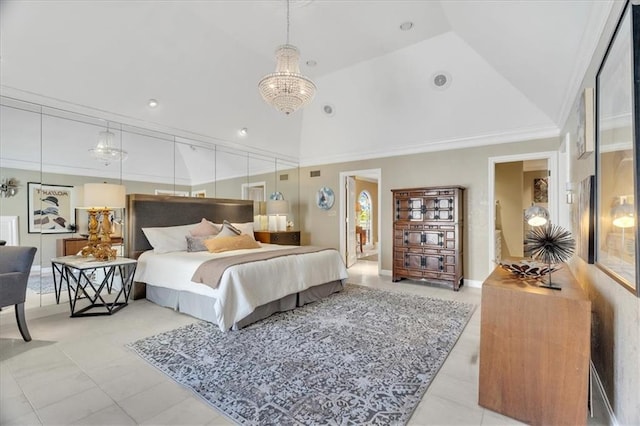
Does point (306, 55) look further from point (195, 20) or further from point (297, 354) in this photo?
point (297, 354)

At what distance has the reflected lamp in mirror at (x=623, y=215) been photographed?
132cm

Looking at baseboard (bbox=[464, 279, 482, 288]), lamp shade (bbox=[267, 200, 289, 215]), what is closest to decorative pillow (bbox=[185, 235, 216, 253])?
lamp shade (bbox=[267, 200, 289, 215])

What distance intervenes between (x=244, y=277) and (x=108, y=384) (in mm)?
1359

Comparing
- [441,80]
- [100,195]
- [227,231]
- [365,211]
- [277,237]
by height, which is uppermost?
[441,80]

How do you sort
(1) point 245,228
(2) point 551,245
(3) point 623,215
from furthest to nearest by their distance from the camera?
(1) point 245,228
(2) point 551,245
(3) point 623,215

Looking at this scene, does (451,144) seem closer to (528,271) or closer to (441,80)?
(441,80)

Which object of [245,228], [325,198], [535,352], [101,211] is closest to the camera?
[535,352]

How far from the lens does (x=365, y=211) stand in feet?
36.1

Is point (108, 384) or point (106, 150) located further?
point (106, 150)

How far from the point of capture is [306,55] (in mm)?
4480

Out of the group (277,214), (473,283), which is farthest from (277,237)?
(473,283)

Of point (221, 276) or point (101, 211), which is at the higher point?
point (101, 211)

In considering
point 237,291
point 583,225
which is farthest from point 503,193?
point 237,291

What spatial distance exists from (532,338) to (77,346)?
142 inches
